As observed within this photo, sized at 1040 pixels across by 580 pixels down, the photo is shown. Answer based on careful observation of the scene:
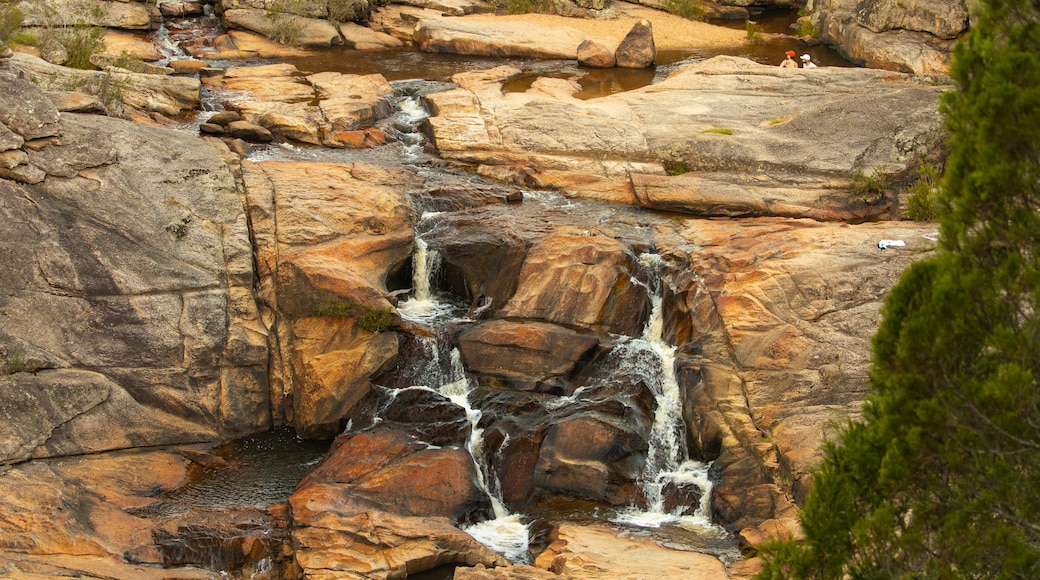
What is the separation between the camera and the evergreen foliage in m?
6.82

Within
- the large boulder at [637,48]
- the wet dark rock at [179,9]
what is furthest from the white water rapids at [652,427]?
the wet dark rock at [179,9]

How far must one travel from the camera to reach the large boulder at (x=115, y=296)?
45.1 ft

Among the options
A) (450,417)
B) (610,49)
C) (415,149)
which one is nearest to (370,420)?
(450,417)

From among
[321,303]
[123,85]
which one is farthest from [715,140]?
[123,85]

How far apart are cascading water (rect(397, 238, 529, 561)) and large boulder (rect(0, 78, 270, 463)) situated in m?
2.45

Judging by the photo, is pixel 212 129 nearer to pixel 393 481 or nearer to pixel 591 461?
pixel 393 481

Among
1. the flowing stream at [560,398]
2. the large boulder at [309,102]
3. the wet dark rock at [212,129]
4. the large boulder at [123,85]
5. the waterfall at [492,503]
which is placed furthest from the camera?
the large boulder at [309,102]

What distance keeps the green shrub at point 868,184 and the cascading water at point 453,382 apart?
24.2 feet

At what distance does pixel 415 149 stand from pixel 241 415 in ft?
24.1

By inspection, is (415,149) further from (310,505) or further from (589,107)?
(310,505)

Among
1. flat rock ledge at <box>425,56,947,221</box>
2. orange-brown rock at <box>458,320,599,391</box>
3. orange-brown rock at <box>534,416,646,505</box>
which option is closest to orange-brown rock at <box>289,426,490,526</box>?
orange-brown rock at <box>534,416,646,505</box>

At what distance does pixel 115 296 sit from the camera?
14.5 meters

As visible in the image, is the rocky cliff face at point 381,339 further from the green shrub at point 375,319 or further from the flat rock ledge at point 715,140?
the flat rock ledge at point 715,140

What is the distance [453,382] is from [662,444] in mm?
3129
